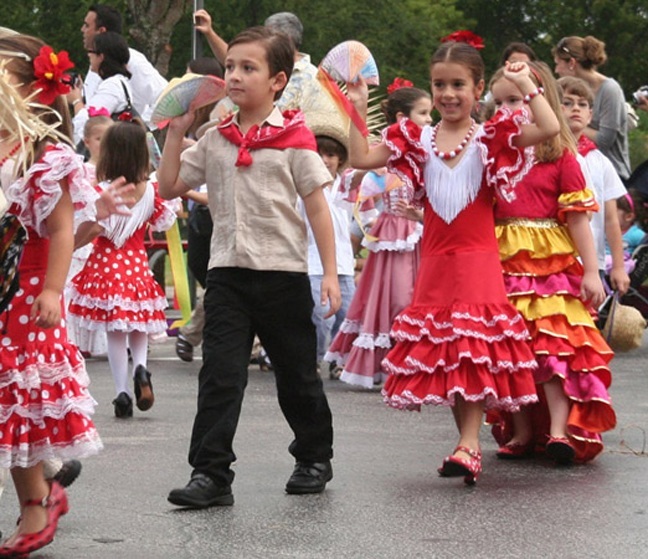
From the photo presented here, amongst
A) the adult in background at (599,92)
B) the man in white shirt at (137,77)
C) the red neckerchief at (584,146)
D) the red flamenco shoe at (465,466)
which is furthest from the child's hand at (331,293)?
the man in white shirt at (137,77)

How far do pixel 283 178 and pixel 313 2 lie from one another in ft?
104

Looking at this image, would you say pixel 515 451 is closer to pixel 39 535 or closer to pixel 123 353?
pixel 123 353

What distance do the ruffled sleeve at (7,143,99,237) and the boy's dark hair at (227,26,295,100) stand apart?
50.3 inches

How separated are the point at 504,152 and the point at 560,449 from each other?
1.35 metres

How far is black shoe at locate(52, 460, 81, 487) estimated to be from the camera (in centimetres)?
606

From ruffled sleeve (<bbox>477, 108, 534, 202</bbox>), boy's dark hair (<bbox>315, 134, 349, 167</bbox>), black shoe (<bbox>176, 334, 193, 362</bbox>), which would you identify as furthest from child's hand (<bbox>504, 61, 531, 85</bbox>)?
black shoe (<bbox>176, 334, 193, 362</bbox>)

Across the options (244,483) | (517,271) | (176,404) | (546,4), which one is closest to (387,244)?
(176,404)

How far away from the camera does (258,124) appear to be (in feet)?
21.6

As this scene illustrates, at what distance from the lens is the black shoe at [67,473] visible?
606cm

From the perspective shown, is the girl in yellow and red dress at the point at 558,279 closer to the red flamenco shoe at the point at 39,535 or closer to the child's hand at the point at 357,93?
the child's hand at the point at 357,93

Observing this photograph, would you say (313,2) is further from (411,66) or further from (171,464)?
(171,464)

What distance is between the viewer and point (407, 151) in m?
7.11

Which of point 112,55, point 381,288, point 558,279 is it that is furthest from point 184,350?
point 558,279

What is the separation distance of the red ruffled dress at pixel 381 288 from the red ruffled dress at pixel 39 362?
4.96 meters
